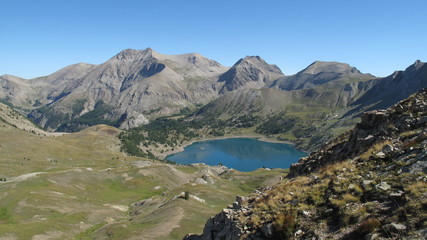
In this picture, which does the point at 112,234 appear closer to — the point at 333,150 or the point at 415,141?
the point at 333,150

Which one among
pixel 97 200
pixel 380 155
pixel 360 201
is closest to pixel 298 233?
pixel 360 201

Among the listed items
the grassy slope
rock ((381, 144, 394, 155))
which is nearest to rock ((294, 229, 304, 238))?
rock ((381, 144, 394, 155))

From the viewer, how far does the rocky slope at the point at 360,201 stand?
A: 13.6 m

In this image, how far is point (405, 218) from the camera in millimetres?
13172

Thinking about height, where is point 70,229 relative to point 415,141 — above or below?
below

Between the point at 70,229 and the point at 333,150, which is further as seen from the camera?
the point at 70,229

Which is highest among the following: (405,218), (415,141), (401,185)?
(415,141)

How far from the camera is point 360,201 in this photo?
1661 centimetres

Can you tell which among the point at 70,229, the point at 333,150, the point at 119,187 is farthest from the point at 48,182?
the point at 333,150

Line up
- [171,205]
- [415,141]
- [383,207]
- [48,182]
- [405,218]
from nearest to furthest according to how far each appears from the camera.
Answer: [405,218]
[383,207]
[415,141]
[171,205]
[48,182]

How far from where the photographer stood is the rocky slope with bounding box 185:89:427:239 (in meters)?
13.6

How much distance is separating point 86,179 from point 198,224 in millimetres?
70212

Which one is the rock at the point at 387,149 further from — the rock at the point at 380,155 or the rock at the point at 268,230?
the rock at the point at 268,230

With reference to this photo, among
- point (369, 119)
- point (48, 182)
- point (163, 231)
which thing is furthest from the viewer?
point (48, 182)
